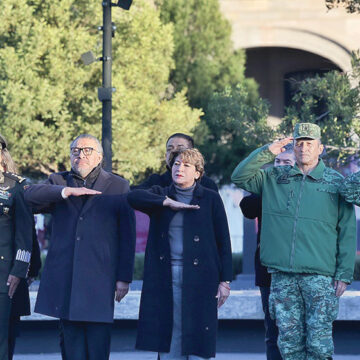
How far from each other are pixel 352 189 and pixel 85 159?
199cm

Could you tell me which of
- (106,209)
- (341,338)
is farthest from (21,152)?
(106,209)

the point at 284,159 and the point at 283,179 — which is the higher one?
the point at 284,159

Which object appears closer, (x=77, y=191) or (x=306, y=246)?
(x=306, y=246)

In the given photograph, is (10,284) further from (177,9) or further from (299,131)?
(177,9)

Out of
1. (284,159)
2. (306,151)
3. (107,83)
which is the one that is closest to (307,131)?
(306,151)

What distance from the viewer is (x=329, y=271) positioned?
250 inches

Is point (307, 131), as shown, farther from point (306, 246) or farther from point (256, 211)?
point (256, 211)

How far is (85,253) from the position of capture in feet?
22.0

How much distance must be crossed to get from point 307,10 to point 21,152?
10.4 metres

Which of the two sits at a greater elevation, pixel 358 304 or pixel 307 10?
pixel 307 10

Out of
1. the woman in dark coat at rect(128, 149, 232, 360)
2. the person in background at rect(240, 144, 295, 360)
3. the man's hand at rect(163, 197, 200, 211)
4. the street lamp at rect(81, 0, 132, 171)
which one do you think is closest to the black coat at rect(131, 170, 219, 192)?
the person in background at rect(240, 144, 295, 360)

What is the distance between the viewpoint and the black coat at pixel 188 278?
6.46 metres

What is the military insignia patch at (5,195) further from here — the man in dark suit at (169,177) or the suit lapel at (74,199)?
the man in dark suit at (169,177)

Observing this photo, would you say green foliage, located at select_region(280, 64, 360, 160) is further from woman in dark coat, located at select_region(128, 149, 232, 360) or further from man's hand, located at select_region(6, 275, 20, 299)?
man's hand, located at select_region(6, 275, 20, 299)
